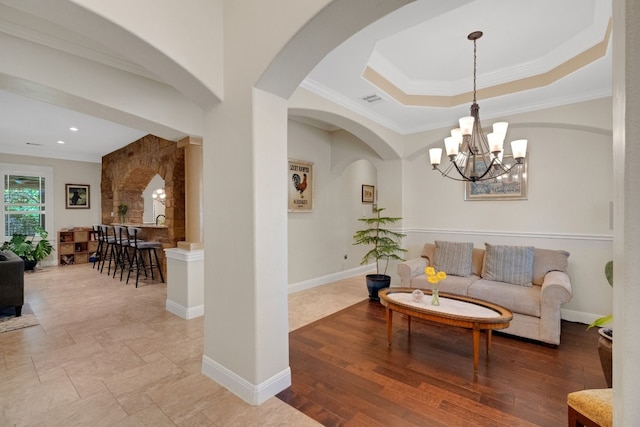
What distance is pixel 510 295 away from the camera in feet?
10.0

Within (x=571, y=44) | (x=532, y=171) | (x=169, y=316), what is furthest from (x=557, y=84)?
(x=169, y=316)

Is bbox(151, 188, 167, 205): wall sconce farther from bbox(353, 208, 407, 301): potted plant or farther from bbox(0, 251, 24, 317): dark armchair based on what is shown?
bbox(353, 208, 407, 301): potted plant

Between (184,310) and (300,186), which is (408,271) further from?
(184,310)

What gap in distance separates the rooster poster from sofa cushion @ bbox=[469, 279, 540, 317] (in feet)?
8.84

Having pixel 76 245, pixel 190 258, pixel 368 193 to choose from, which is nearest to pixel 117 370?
pixel 190 258

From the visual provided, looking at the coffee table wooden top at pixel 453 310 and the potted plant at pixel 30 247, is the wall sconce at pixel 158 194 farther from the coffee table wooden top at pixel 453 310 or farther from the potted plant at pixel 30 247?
the coffee table wooden top at pixel 453 310

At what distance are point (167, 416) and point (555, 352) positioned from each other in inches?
129

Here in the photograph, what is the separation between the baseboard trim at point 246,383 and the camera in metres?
2.00

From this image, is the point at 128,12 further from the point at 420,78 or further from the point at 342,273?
the point at 342,273

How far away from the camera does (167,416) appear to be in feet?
6.10

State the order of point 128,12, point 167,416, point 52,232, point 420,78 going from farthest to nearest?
point 52,232 → point 420,78 → point 167,416 → point 128,12

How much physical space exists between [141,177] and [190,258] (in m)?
4.27

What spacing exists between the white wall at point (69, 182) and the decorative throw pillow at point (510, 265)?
355 inches

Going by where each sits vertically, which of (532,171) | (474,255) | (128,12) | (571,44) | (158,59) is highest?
(571,44)
